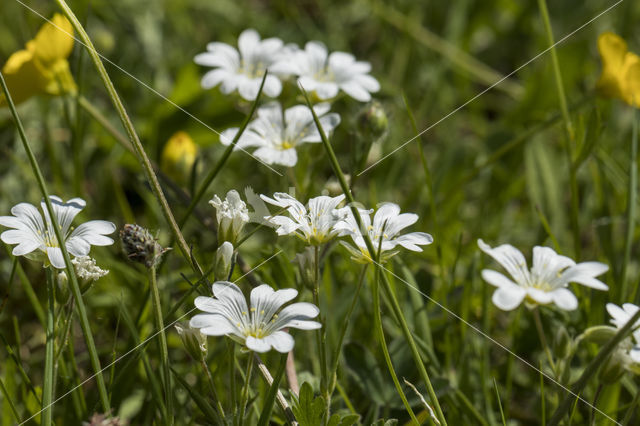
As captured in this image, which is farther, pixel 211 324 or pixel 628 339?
pixel 628 339

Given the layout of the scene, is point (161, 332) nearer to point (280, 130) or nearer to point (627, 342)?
point (280, 130)

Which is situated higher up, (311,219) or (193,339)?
(311,219)

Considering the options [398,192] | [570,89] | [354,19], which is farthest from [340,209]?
[354,19]

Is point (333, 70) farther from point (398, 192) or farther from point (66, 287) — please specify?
point (66, 287)

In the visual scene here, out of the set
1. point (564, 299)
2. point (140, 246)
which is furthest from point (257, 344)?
point (564, 299)

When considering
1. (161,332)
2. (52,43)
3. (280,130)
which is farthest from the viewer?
(52,43)

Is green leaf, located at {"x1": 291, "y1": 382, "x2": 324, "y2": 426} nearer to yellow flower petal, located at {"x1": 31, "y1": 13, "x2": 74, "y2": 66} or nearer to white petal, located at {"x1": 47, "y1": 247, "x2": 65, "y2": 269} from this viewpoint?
white petal, located at {"x1": 47, "y1": 247, "x2": 65, "y2": 269}

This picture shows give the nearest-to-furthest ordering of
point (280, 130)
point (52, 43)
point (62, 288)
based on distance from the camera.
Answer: point (62, 288)
point (280, 130)
point (52, 43)

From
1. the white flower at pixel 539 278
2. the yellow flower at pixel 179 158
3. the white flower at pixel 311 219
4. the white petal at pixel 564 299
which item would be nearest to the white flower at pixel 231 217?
the white flower at pixel 311 219

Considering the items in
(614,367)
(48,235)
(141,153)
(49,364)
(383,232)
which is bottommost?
(614,367)
